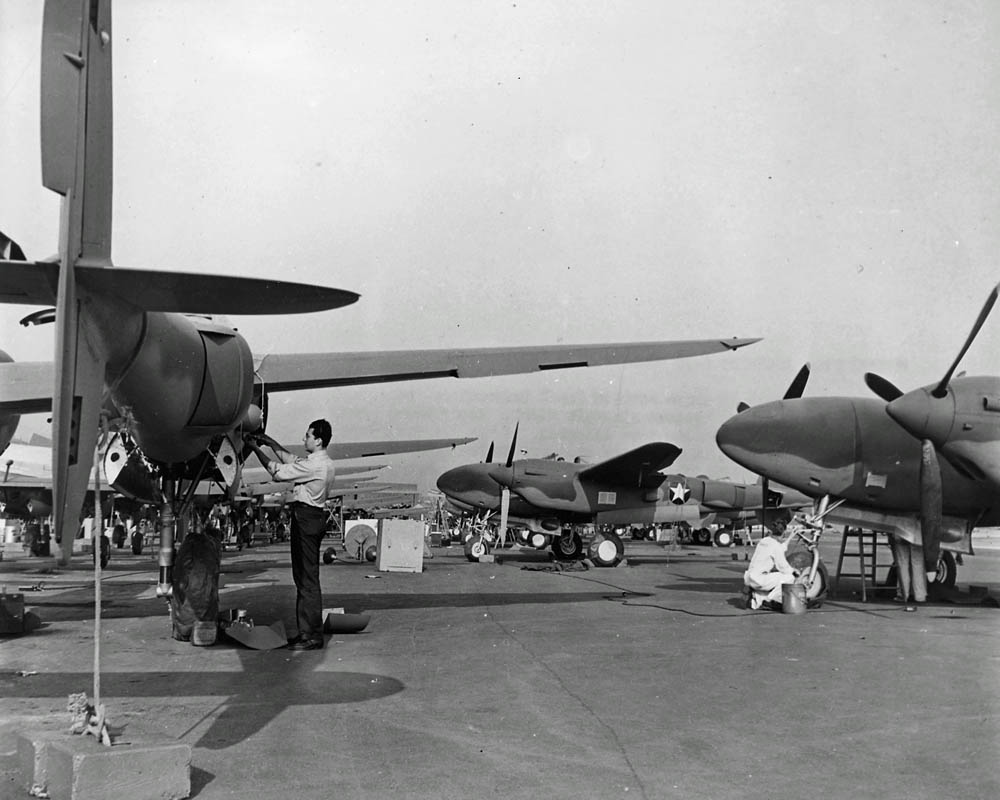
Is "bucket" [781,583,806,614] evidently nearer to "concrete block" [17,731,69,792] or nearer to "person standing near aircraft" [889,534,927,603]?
"person standing near aircraft" [889,534,927,603]

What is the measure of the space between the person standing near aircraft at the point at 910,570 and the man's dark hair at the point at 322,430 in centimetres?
889

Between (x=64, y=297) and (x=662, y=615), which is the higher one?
(x=64, y=297)

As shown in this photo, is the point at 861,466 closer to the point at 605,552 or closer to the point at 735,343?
the point at 735,343

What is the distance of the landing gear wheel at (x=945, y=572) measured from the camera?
1394cm

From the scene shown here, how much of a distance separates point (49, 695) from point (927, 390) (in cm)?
A: 1100

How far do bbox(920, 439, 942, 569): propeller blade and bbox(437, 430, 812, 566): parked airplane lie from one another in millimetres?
12232

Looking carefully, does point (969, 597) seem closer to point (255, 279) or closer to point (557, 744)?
point (557, 744)

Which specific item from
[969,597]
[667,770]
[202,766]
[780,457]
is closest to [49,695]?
[202,766]

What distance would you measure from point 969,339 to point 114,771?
11.2 metres

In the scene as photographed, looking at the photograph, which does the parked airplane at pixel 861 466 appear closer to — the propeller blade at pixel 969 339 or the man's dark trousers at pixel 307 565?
the propeller blade at pixel 969 339

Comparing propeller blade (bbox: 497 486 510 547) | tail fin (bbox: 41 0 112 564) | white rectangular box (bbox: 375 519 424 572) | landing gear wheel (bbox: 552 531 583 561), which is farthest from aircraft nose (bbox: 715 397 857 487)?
landing gear wheel (bbox: 552 531 583 561)

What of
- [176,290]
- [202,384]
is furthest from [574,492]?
[176,290]

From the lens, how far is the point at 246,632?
8.67 metres

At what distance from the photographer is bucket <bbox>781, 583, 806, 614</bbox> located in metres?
11.3
